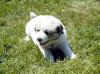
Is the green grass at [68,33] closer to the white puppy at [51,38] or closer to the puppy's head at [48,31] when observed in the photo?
the white puppy at [51,38]

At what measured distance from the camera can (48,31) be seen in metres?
5.06

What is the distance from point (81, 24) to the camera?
24.6 ft

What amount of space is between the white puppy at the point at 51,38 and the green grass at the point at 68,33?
216 mm

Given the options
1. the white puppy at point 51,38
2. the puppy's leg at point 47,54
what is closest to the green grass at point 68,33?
the puppy's leg at point 47,54

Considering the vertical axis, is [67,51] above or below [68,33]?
below

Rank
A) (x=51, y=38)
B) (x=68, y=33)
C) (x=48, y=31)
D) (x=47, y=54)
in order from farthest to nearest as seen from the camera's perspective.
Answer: (x=68, y=33), (x=47, y=54), (x=51, y=38), (x=48, y=31)

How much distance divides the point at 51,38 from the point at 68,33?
171cm

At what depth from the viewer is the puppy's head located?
5059 millimetres

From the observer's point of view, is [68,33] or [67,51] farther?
[68,33]

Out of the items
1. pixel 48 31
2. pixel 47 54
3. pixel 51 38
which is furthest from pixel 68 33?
pixel 48 31

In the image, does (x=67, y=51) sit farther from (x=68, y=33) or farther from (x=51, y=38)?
(x=68, y=33)

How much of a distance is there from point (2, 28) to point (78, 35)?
2443mm

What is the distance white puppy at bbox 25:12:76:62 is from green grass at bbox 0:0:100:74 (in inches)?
8.5

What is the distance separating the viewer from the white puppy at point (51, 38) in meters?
5.08
